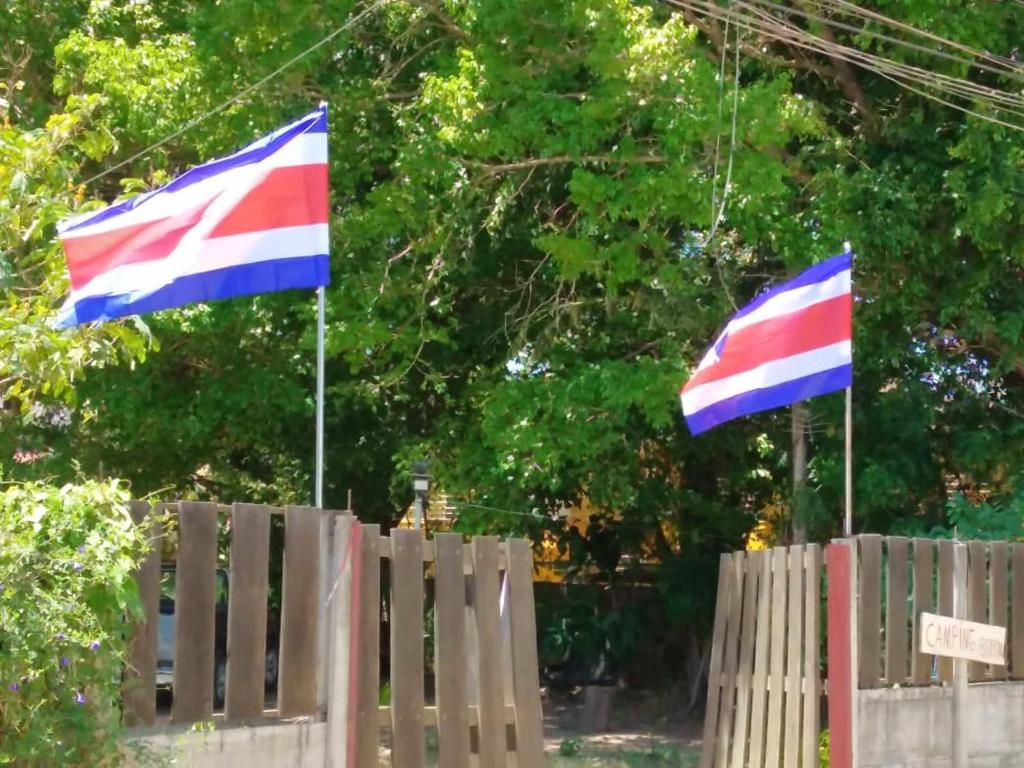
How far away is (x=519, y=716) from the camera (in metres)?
8.14

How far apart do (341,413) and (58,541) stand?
11.2m

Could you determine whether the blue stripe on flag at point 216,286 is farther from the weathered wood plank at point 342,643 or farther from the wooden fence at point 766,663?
the wooden fence at point 766,663

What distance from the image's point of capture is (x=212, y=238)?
7.24m

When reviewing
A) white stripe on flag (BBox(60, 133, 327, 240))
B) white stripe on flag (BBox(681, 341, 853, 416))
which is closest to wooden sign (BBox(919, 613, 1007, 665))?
white stripe on flag (BBox(681, 341, 853, 416))

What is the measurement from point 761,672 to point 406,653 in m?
3.27

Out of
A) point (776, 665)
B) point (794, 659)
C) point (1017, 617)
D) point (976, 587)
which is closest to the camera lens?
point (794, 659)

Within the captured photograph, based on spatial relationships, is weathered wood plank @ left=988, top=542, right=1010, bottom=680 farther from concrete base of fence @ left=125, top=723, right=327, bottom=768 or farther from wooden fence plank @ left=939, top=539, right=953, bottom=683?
concrete base of fence @ left=125, top=723, right=327, bottom=768

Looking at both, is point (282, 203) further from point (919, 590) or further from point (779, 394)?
point (919, 590)

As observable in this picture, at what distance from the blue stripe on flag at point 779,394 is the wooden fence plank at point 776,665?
3.44 ft

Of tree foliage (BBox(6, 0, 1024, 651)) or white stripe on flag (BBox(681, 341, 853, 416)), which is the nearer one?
white stripe on flag (BBox(681, 341, 853, 416))

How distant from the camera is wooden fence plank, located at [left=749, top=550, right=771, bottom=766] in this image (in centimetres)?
962

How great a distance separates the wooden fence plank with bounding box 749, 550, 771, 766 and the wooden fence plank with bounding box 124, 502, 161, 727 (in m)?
4.94

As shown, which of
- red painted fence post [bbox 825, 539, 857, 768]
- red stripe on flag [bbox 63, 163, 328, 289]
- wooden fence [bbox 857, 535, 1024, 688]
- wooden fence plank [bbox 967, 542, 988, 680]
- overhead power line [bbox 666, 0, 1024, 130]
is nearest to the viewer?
red stripe on flag [bbox 63, 163, 328, 289]

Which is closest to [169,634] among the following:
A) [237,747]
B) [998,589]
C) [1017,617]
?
[237,747]
